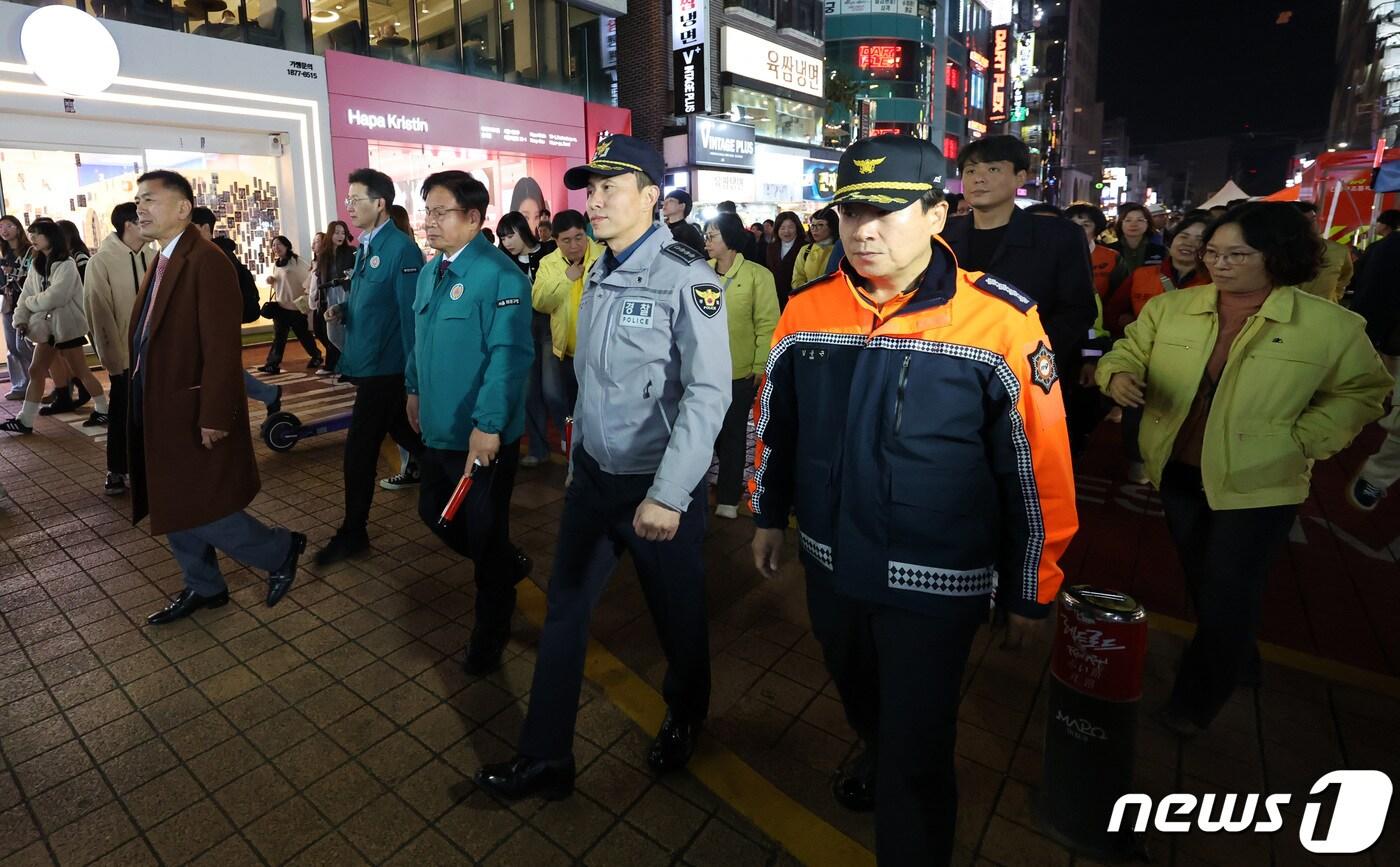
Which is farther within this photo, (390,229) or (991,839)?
(390,229)

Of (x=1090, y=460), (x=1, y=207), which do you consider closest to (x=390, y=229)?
(x=1090, y=460)

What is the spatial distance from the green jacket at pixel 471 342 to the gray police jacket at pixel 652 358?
80 centimetres

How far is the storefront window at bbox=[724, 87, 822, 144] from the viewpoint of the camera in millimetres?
27641

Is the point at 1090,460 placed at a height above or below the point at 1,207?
below

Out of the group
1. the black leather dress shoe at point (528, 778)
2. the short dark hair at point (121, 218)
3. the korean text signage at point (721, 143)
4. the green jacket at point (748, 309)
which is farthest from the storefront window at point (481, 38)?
the black leather dress shoe at point (528, 778)

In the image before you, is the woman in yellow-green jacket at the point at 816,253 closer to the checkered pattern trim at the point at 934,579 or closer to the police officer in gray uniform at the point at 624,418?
the police officer in gray uniform at the point at 624,418

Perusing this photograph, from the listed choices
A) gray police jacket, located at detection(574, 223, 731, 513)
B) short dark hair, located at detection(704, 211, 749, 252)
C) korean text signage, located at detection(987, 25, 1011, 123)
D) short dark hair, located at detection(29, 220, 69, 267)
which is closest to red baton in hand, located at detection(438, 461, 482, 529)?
gray police jacket, located at detection(574, 223, 731, 513)

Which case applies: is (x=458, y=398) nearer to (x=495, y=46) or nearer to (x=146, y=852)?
(x=146, y=852)

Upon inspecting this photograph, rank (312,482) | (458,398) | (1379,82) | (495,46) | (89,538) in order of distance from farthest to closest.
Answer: (1379,82) → (495,46) → (312,482) → (89,538) → (458,398)

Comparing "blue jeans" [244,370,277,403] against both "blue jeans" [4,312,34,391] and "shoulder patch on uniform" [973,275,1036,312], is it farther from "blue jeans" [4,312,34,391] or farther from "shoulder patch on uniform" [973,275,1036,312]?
"shoulder patch on uniform" [973,275,1036,312]

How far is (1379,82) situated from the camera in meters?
47.8

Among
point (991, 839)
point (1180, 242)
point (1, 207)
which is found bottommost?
point (991, 839)

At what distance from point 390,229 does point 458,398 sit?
1688 millimetres

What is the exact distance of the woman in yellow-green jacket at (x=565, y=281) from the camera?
18.4ft
